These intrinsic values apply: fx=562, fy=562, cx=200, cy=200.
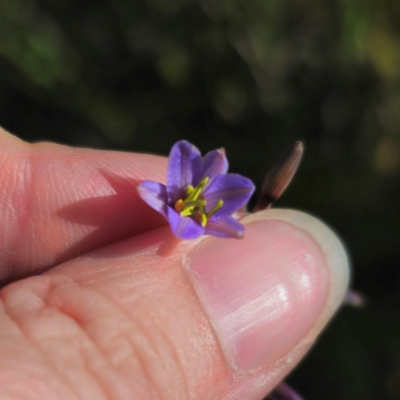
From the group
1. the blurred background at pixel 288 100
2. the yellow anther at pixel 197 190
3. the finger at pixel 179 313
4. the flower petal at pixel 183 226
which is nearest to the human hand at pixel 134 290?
the finger at pixel 179 313

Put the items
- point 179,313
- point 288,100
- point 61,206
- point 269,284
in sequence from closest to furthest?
point 179,313 → point 269,284 → point 61,206 → point 288,100

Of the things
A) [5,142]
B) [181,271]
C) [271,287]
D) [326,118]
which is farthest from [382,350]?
[5,142]

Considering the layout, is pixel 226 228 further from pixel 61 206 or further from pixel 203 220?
pixel 61 206

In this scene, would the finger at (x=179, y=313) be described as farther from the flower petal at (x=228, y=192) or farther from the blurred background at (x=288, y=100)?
the blurred background at (x=288, y=100)

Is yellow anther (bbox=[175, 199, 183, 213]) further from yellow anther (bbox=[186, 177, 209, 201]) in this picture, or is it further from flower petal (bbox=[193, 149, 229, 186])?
flower petal (bbox=[193, 149, 229, 186])

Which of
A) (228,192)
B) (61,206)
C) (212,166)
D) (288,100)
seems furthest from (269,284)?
(288,100)

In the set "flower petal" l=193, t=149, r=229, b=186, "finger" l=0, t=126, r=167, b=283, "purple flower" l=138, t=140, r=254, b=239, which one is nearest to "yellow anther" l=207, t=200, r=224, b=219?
"purple flower" l=138, t=140, r=254, b=239

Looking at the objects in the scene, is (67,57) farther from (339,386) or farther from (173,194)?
(339,386)

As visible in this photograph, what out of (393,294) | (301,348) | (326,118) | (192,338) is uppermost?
(326,118)
